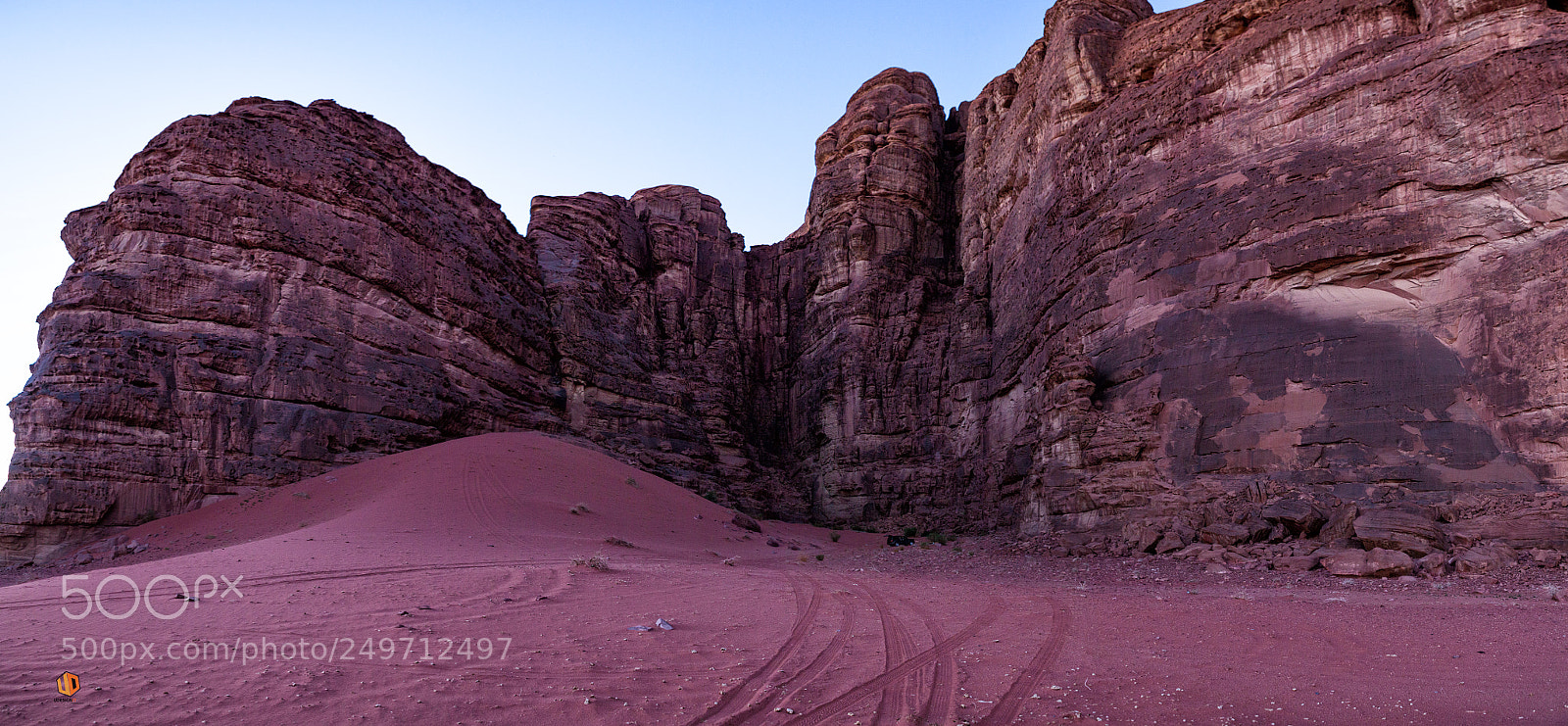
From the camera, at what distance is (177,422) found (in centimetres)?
2066

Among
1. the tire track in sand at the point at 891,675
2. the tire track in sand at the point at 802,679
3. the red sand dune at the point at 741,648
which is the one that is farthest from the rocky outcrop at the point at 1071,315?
the tire track in sand at the point at 802,679

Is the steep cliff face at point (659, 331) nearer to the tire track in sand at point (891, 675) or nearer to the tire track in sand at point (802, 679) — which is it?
the tire track in sand at point (891, 675)

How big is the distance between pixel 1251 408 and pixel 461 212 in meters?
→ 32.6

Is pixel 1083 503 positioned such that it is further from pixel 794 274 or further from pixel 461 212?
pixel 794 274

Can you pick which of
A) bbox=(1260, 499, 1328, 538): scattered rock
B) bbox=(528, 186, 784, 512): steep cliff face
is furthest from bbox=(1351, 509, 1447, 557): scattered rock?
bbox=(528, 186, 784, 512): steep cliff face

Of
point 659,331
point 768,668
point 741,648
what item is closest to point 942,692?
point 768,668

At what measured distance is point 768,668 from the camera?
20.5 ft

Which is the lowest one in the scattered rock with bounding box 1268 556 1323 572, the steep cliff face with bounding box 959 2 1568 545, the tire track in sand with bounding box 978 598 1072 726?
the scattered rock with bounding box 1268 556 1323 572

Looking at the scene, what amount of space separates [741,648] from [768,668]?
72 cm

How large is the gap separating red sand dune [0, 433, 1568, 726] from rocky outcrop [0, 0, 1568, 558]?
549 centimetres

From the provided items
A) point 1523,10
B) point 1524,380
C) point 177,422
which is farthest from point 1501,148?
point 177,422

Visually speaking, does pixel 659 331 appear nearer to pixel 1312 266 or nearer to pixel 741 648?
pixel 1312 266

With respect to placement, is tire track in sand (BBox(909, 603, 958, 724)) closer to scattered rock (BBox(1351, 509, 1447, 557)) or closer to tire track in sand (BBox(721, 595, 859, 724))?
tire track in sand (BBox(721, 595, 859, 724))

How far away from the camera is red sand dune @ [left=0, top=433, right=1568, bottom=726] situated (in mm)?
4930
